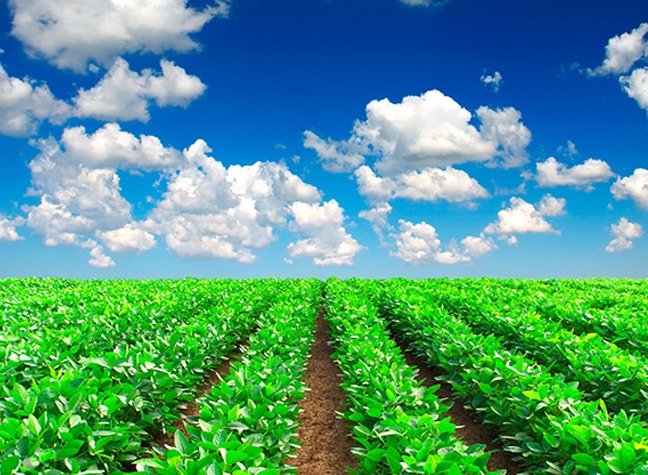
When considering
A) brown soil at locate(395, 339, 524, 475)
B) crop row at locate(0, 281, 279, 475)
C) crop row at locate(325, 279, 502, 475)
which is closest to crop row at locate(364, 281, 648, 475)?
brown soil at locate(395, 339, 524, 475)

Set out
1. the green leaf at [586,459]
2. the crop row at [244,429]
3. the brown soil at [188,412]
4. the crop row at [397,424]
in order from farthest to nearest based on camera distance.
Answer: the brown soil at [188,412], the green leaf at [586,459], the crop row at [397,424], the crop row at [244,429]

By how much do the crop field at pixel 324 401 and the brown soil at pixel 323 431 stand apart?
3 cm

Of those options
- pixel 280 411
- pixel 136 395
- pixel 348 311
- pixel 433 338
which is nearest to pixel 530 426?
pixel 280 411

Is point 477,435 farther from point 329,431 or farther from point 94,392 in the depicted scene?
point 94,392

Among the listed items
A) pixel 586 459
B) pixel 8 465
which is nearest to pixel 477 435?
pixel 586 459

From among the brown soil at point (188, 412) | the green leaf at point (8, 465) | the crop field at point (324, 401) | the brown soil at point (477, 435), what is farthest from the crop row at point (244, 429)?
the brown soil at point (477, 435)

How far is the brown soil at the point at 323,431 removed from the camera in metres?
5.86

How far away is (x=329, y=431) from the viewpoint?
6863 mm

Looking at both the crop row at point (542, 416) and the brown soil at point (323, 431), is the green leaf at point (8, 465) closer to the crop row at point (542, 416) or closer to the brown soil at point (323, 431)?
the brown soil at point (323, 431)

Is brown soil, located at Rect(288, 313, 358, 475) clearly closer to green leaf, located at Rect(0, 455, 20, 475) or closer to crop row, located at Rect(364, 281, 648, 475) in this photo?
crop row, located at Rect(364, 281, 648, 475)

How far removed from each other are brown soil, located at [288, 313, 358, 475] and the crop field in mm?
31

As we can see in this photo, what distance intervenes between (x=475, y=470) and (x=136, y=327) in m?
8.41

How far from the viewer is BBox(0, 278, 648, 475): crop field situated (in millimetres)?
3809

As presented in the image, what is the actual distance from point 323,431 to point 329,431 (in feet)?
0.28
